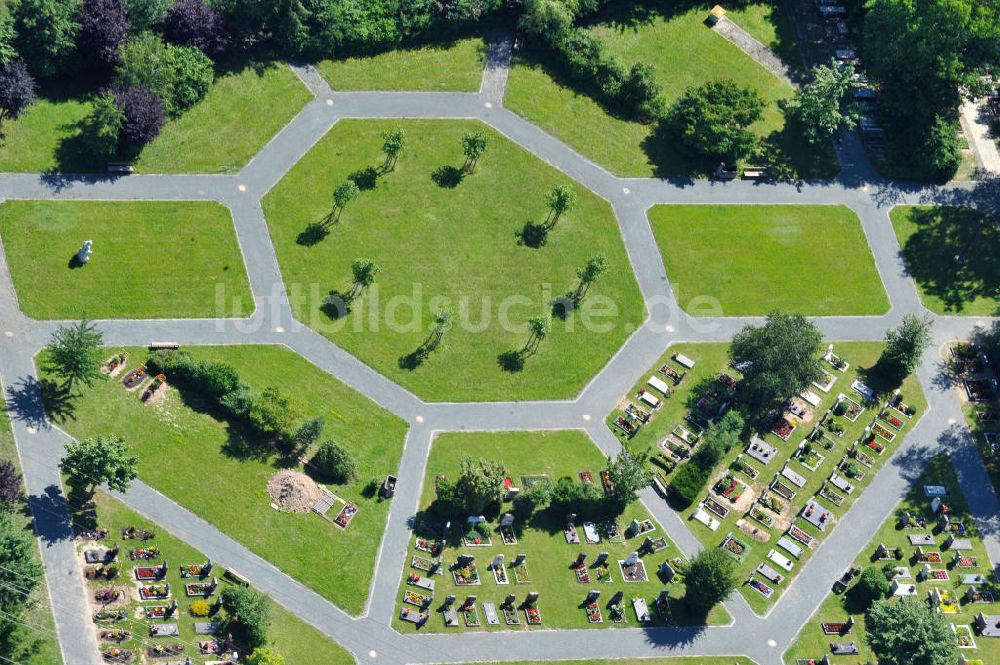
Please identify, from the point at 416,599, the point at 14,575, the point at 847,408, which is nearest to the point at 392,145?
the point at 416,599

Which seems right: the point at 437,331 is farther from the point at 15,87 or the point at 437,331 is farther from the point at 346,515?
the point at 15,87

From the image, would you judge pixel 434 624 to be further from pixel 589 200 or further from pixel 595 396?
pixel 589 200

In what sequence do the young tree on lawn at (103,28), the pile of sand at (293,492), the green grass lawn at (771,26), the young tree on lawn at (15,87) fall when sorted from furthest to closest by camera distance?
the green grass lawn at (771,26)
the young tree on lawn at (103,28)
the young tree on lawn at (15,87)
the pile of sand at (293,492)

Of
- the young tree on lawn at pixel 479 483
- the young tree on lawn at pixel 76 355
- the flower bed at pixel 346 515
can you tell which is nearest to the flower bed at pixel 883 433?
the young tree on lawn at pixel 479 483

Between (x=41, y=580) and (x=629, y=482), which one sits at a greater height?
(x=629, y=482)

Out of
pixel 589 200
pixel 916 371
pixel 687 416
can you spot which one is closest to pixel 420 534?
pixel 687 416

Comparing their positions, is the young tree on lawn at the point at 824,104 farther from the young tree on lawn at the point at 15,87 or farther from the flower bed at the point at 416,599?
the young tree on lawn at the point at 15,87

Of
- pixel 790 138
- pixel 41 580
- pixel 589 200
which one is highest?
pixel 790 138

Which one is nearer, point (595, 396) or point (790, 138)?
point (595, 396)
